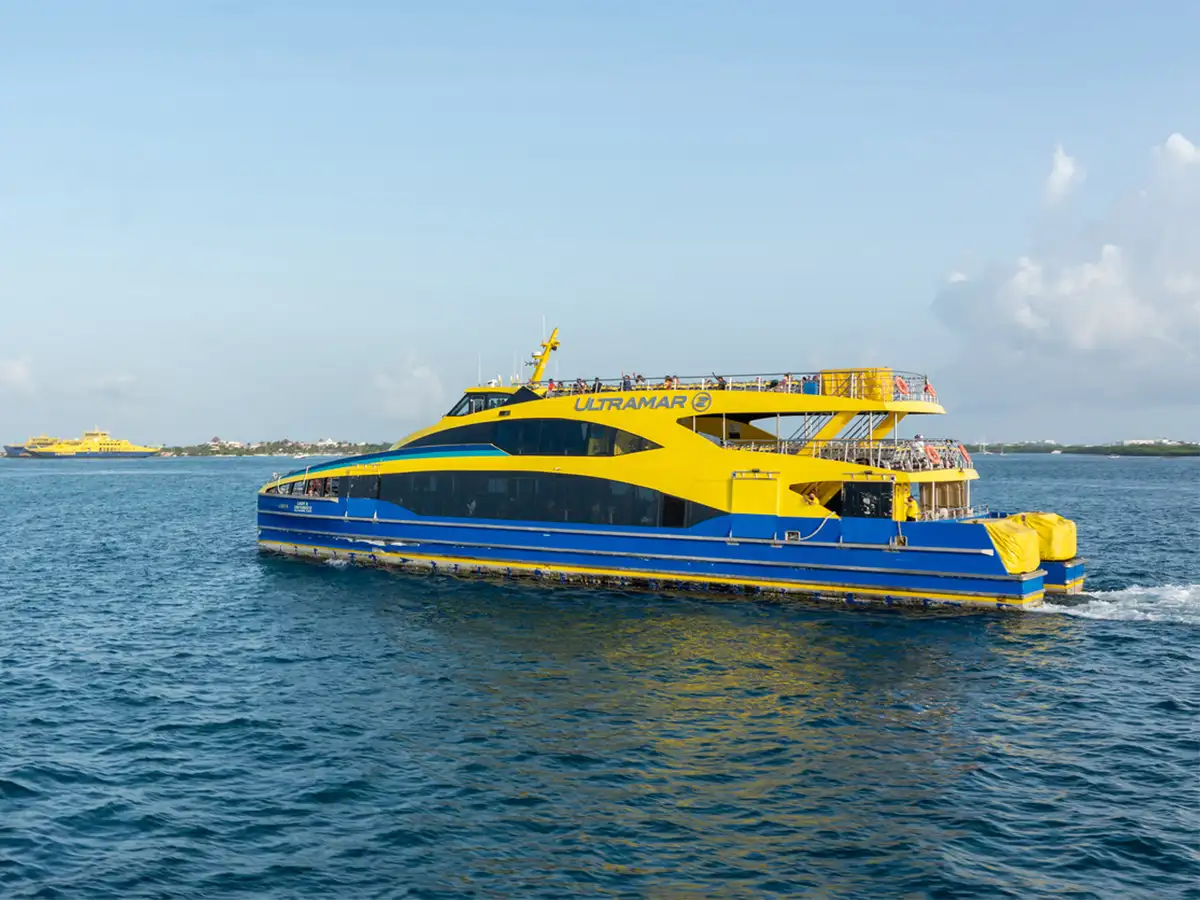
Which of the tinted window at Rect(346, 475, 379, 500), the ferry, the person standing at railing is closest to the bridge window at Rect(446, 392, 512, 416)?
the ferry

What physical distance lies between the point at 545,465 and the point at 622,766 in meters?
16.7

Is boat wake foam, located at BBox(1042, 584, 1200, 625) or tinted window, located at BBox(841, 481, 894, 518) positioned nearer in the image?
boat wake foam, located at BBox(1042, 584, 1200, 625)

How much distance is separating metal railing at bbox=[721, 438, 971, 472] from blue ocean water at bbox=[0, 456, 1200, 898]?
15.6ft

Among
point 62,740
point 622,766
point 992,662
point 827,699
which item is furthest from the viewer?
point 992,662

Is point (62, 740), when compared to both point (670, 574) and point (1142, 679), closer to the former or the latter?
point (670, 574)

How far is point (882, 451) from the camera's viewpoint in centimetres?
2730

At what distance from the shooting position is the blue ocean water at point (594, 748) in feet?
36.7

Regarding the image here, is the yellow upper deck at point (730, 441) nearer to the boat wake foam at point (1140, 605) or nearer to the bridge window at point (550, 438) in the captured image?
the bridge window at point (550, 438)

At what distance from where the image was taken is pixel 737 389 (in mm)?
29203

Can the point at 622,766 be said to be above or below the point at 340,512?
below

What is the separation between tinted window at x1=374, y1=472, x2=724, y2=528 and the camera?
2823cm

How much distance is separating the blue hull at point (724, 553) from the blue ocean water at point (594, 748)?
1.08m

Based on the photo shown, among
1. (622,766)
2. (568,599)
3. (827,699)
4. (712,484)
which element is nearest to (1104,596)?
(712,484)

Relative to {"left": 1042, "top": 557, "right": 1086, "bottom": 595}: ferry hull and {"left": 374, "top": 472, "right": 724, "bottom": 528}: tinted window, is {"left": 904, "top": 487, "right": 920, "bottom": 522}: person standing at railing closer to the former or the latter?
{"left": 1042, "top": 557, "right": 1086, "bottom": 595}: ferry hull
